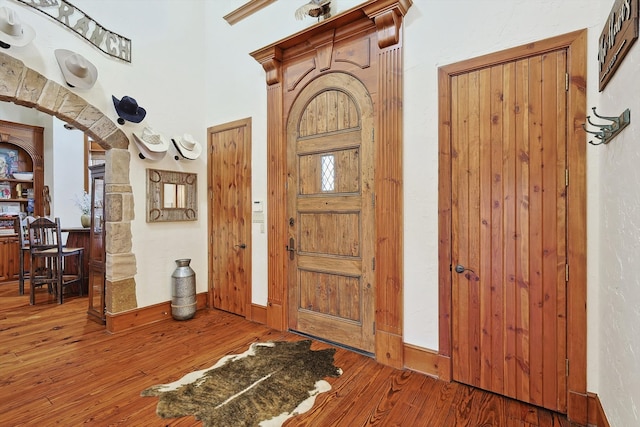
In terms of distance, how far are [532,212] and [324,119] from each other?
187 centimetres

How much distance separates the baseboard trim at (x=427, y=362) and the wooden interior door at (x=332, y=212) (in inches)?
13.3

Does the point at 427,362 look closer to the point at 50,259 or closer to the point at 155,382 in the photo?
the point at 155,382

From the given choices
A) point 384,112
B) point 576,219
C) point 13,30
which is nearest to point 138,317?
point 13,30

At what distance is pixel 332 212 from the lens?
2.87m

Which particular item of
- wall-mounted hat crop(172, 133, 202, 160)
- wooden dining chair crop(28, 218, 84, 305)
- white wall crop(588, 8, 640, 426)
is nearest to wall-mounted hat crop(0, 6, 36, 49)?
wall-mounted hat crop(172, 133, 202, 160)

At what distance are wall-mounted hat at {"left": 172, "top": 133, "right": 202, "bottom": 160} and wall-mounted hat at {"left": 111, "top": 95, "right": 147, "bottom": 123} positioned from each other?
0.42m

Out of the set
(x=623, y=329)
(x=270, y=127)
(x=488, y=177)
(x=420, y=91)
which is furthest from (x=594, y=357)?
(x=270, y=127)

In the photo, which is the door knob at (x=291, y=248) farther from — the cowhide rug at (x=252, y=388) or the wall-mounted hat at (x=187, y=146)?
the wall-mounted hat at (x=187, y=146)

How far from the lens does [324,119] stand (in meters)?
2.91

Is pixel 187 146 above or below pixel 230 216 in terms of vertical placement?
above

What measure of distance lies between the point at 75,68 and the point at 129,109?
515 millimetres

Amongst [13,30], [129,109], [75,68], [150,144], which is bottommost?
[150,144]

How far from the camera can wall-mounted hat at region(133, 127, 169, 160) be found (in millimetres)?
3246

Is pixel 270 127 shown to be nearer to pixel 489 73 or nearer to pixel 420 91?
pixel 420 91
